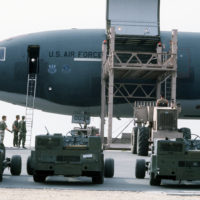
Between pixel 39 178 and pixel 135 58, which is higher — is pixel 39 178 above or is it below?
below

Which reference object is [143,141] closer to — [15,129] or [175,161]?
[15,129]

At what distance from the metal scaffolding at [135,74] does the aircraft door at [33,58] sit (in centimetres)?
417

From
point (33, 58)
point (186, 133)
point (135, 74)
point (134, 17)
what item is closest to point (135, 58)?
point (135, 74)

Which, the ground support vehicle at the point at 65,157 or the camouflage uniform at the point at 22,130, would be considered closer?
the ground support vehicle at the point at 65,157

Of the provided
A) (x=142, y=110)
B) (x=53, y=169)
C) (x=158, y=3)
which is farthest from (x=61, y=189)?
(x=158, y=3)

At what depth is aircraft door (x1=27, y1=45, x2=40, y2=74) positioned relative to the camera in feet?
107

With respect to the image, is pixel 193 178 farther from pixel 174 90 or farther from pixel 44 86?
pixel 44 86

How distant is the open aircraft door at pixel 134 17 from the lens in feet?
112

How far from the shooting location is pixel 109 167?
13.8 meters

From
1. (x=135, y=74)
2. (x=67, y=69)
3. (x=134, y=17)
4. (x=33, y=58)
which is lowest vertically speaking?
(x=135, y=74)

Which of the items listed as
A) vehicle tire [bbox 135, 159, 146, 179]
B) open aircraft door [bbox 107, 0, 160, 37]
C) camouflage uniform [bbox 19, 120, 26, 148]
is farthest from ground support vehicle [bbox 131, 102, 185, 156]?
open aircraft door [bbox 107, 0, 160, 37]

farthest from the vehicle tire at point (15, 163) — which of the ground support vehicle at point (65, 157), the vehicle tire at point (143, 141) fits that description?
the vehicle tire at point (143, 141)

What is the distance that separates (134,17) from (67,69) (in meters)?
5.97

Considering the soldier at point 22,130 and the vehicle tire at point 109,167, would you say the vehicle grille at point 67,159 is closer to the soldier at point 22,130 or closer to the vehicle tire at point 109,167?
the vehicle tire at point 109,167
